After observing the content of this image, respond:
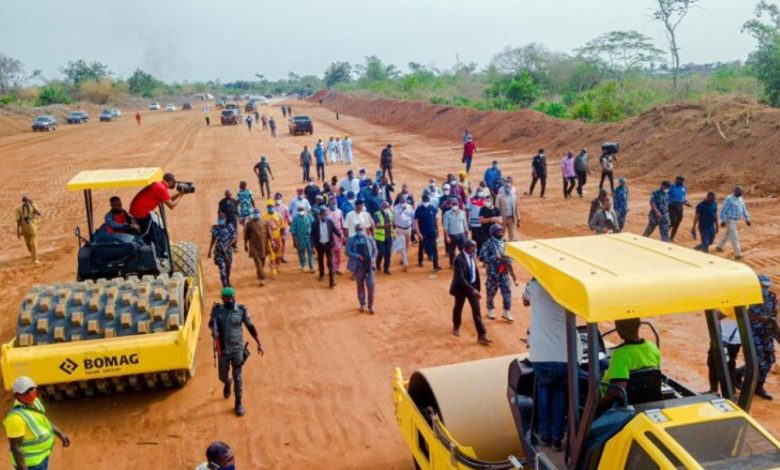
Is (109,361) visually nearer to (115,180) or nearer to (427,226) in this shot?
(115,180)

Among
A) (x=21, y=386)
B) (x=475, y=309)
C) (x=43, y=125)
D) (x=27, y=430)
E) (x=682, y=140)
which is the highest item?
(x=682, y=140)

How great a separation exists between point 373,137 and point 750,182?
89.8 feet

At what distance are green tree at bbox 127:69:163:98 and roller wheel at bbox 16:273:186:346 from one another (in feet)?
385

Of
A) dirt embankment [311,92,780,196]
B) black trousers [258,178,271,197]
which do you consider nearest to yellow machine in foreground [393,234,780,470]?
dirt embankment [311,92,780,196]

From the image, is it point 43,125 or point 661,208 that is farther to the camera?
point 43,125

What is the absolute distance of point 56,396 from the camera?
8.10m

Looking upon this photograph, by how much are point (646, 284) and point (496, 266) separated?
22.1ft

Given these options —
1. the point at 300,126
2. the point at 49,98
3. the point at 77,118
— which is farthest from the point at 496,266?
the point at 49,98

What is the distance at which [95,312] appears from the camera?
807 cm

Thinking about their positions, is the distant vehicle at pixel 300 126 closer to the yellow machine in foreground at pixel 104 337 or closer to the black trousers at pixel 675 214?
the black trousers at pixel 675 214

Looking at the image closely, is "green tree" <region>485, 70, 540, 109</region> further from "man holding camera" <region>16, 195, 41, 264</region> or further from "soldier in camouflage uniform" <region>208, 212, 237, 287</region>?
"soldier in camouflage uniform" <region>208, 212, 237, 287</region>

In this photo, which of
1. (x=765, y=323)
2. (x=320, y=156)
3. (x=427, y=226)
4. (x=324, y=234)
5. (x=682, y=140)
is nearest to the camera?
(x=765, y=323)

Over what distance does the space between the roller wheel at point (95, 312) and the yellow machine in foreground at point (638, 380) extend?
423cm

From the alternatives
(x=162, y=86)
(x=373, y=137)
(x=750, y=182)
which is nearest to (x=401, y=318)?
(x=750, y=182)
